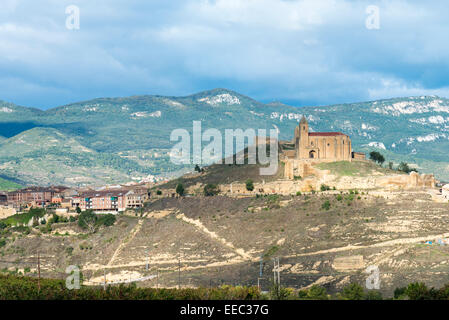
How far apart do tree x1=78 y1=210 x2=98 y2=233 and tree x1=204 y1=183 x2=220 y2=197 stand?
19.3 metres

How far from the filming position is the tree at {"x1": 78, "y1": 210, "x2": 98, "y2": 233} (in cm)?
12425

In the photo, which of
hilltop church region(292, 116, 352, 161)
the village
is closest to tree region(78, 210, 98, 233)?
the village

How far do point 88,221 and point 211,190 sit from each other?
70.3 feet

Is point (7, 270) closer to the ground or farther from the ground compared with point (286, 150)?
closer to the ground

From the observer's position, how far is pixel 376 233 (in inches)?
3415

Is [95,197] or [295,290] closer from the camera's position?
[295,290]

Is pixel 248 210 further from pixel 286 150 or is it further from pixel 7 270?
pixel 7 270

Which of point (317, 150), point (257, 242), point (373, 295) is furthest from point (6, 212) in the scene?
point (373, 295)

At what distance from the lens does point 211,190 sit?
125500mm

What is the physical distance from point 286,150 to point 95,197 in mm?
38930

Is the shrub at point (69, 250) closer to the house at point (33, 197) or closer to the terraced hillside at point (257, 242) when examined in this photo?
the terraced hillside at point (257, 242)

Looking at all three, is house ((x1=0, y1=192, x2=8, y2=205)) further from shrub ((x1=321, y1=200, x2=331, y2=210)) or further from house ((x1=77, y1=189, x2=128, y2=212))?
shrub ((x1=321, y1=200, x2=331, y2=210))

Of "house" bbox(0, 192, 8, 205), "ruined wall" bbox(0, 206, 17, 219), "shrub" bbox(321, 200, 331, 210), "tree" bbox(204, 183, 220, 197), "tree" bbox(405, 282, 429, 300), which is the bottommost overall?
"tree" bbox(405, 282, 429, 300)

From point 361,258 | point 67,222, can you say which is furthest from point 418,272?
point 67,222
